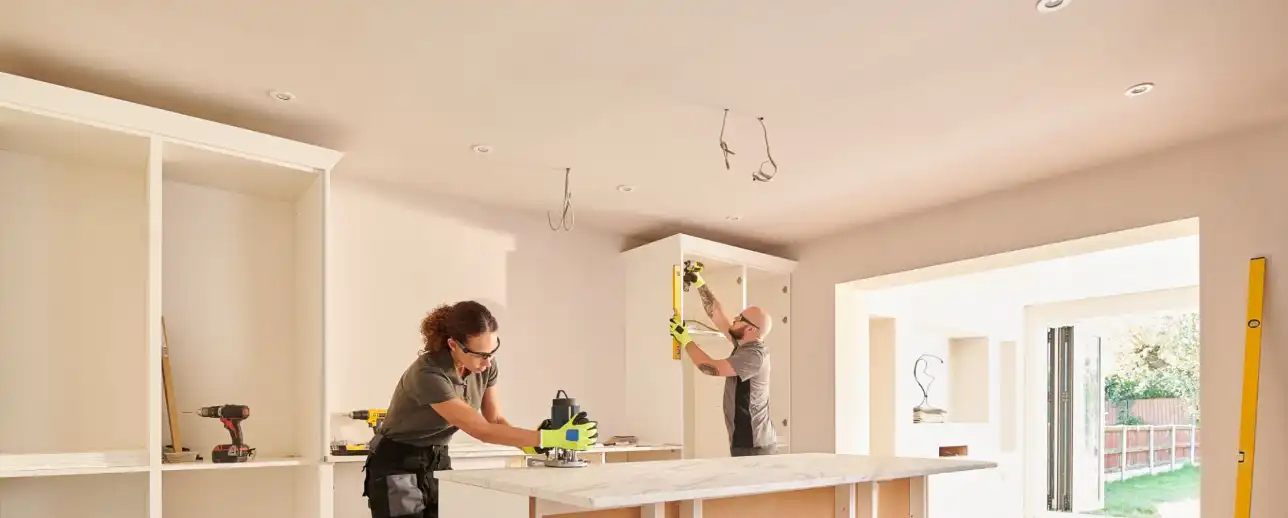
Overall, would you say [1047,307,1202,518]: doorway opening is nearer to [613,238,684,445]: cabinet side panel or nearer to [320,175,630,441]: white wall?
[613,238,684,445]: cabinet side panel

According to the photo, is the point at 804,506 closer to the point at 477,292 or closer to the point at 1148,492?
the point at 477,292

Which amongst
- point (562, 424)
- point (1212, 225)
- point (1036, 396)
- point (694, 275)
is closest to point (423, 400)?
point (562, 424)

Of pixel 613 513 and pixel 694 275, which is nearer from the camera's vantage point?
pixel 613 513

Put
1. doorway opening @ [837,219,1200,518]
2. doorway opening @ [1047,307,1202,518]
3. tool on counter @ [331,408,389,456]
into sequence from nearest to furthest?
tool on counter @ [331,408,389,456] → doorway opening @ [837,219,1200,518] → doorway opening @ [1047,307,1202,518]

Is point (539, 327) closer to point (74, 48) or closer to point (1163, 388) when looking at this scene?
point (74, 48)

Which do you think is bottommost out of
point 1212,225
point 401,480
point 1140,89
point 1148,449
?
point 1148,449

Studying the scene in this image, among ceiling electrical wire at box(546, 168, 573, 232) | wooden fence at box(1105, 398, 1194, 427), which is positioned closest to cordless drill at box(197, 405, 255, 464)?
ceiling electrical wire at box(546, 168, 573, 232)

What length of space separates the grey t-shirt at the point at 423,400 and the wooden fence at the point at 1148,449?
6.07 metres

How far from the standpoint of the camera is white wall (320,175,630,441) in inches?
194

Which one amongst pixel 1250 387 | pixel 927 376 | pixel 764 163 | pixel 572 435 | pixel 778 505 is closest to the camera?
pixel 572 435

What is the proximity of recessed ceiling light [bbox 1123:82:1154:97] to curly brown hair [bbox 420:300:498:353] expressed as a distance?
2622 mm

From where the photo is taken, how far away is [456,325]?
3586 mm

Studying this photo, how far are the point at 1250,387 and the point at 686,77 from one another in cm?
273

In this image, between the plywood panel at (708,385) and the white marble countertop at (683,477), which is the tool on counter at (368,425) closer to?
the white marble countertop at (683,477)
